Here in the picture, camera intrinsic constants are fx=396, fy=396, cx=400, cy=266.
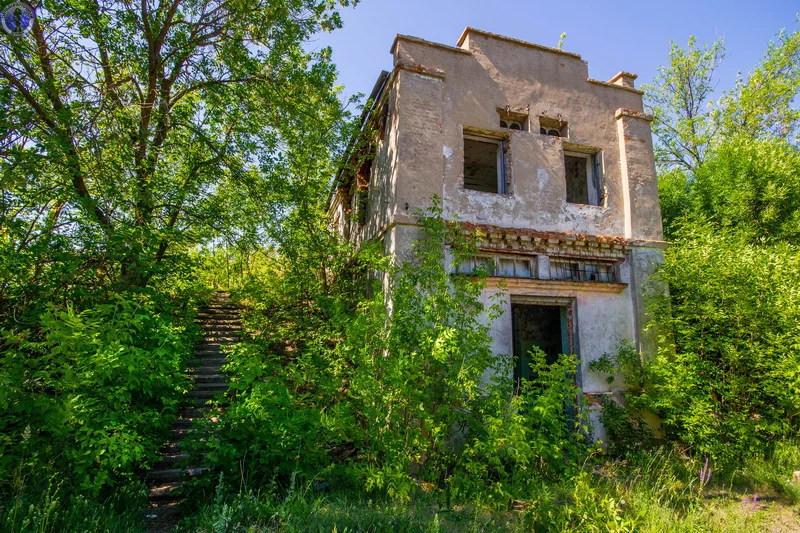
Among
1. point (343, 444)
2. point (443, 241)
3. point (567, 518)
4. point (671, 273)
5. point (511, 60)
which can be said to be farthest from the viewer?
point (511, 60)

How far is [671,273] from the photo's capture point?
7.45 meters

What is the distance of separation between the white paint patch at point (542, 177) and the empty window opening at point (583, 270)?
1506 mm

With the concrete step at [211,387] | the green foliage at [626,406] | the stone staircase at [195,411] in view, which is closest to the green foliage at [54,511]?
the stone staircase at [195,411]

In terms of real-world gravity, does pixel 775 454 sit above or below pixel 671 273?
below

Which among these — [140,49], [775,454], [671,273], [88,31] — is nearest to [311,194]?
[140,49]

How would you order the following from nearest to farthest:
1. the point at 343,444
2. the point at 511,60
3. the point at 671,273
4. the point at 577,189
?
1. the point at 343,444
2. the point at 671,273
3. the point at 511,60
4. the point at 577,189

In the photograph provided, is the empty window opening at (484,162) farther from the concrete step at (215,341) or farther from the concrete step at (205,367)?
the concrete step at (205,367)

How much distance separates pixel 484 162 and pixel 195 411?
28.1 ft

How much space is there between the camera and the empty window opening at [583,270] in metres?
7.52

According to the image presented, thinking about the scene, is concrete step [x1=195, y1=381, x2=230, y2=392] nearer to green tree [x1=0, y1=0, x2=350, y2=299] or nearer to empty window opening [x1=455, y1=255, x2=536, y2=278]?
green tree [x1=0, y1=0, x2=350, y2=299]

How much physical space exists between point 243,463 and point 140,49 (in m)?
7.08

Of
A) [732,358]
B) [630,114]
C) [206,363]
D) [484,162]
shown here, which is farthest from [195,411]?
[630,114]

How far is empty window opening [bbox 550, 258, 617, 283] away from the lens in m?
7.52

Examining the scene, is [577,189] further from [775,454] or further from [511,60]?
[775,454]
